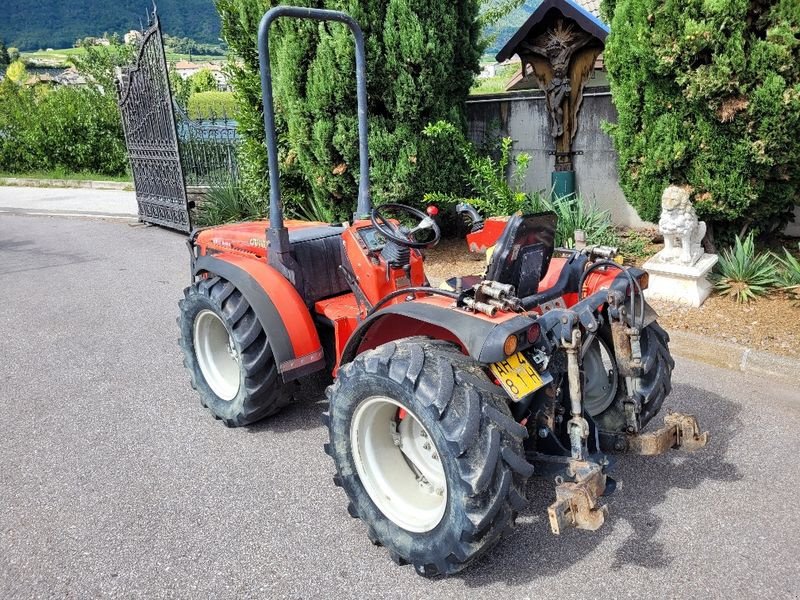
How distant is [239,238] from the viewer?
4.31 m

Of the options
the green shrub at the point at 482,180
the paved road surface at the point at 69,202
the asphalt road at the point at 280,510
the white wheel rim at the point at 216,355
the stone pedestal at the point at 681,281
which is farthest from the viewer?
the paved road surface at the point at 69,202

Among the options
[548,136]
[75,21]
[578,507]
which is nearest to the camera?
[578,507]

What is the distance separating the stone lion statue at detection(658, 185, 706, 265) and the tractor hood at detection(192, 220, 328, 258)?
313cm

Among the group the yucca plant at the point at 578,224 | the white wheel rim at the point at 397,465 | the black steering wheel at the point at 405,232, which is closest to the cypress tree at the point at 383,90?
the yucca plant at the point at 578,224

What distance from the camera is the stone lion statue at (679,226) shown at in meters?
5.59

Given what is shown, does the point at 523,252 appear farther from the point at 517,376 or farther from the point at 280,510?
the point at 280,510

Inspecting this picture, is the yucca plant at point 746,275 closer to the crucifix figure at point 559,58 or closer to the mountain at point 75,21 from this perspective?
the crucifix figure at point 559,58

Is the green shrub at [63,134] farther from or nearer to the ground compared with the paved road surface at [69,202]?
farther from the ground

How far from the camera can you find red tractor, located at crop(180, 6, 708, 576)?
235 cm

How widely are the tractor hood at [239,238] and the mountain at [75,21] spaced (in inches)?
5894

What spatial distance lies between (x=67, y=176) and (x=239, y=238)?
15427 millimetres

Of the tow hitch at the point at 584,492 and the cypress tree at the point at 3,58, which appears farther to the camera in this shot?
the cypress tree at the point at 3,58

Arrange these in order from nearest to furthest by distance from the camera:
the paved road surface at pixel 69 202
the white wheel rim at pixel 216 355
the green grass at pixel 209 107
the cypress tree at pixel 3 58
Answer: the white wheel rim at pixel 216 355
the green grass at pixel 209 107
the paved road surface at pixel 69 202
the cypress tree at pixel 3 58

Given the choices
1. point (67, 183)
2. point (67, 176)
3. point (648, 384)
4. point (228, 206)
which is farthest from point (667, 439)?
point (67, 176)
